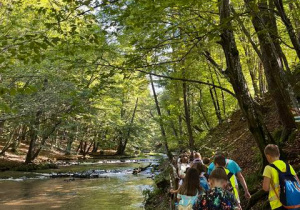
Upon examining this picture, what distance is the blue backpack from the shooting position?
3574mm

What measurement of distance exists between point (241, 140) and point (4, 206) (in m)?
10.8

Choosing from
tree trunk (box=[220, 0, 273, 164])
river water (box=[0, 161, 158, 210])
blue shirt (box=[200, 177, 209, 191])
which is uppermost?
tree trunk (box=[220, 0, 273, 164])

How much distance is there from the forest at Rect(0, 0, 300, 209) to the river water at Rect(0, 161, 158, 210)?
3.74 metres

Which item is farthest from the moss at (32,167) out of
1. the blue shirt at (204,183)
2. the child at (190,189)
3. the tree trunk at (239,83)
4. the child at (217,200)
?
the child at (217,200)

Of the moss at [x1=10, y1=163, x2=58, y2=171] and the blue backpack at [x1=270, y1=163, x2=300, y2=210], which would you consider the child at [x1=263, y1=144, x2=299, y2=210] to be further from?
the moss at [x1=10, y1=163, x2=58, y2=171]

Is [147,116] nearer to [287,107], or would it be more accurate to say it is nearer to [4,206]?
[4,206]

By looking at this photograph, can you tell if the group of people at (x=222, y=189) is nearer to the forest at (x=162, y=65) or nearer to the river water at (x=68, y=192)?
the forest at (x=162, y=65)

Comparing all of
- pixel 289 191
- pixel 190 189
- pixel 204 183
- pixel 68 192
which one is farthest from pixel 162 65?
pixel 68 192

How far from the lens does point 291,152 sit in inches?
273

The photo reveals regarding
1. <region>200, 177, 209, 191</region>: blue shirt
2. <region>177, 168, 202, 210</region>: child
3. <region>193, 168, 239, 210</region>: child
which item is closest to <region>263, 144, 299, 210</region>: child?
<region>193, 168, 239, 210</region>: child

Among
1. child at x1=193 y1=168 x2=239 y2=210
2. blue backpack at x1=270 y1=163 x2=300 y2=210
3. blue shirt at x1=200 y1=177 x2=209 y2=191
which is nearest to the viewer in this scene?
child at x1=193 y1=168 x2=239 y2=210

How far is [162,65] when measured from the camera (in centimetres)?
731

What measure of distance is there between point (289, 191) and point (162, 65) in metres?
4.54

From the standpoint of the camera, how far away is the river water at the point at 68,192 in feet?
40.1
